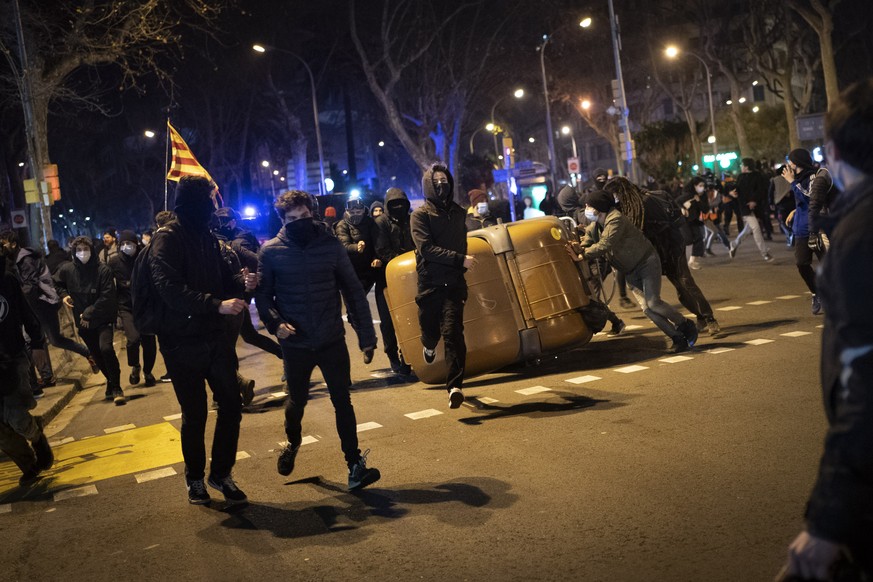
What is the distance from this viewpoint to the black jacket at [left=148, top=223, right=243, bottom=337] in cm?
540

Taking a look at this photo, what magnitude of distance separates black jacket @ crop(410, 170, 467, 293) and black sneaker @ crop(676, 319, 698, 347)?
279 centimetres

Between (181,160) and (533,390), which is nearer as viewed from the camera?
(533,390)

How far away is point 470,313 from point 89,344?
5094 mm

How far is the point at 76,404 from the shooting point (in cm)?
1121

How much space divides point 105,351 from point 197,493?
5.54 m

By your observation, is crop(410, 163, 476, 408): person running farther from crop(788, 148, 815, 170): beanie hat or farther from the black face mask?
crop(788, 148, 815, 170): beanie hat

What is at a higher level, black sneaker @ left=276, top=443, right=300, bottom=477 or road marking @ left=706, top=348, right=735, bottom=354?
black sneaker @ left=276, top=443, right=300, bottom=477

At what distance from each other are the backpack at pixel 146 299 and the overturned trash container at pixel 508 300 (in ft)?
10.7

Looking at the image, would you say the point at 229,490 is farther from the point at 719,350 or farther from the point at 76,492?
the point at 719,350

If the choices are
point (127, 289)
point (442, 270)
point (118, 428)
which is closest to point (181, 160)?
point (127, 289)

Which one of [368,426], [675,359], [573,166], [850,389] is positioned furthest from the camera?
[573,166]

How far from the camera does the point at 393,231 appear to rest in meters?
10.1

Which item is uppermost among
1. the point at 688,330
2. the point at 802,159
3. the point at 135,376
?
the point at 802,159

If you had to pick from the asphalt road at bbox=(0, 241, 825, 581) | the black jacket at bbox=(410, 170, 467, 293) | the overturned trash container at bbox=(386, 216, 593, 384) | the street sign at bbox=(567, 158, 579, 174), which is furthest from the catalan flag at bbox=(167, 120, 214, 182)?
the street sign at bbox=(567, 158, 579, 174)
